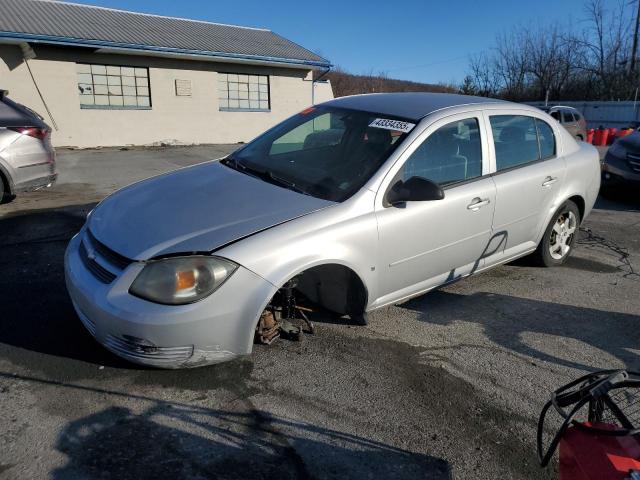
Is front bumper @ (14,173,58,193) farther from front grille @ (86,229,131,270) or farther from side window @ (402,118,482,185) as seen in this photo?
side window @ (402,118,482,185)

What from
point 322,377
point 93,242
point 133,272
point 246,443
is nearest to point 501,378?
Answer: point 322,377

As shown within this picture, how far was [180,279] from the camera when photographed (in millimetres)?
2777

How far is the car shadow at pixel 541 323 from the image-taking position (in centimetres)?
362

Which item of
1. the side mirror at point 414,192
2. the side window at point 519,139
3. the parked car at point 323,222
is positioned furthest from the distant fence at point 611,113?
the side mirror at point 414,192

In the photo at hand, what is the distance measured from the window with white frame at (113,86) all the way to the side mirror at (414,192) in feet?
49.6

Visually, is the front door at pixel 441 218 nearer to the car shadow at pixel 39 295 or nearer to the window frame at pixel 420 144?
the window frame at pixel 420 144

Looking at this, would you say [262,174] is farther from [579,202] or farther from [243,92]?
[243,92]

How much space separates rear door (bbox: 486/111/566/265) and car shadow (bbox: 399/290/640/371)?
439 mm

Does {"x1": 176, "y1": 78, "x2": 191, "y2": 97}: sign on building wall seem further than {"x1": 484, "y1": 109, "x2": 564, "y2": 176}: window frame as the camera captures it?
Yes

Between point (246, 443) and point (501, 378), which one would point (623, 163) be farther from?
point (246, 443)

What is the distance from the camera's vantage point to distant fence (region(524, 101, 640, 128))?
2755 centimetres

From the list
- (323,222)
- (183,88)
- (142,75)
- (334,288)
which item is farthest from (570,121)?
(323,222)

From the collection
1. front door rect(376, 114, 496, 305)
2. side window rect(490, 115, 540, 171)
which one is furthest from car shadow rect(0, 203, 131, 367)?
side window rect(490, 115, 540, 171)

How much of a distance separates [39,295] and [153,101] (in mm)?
14235
